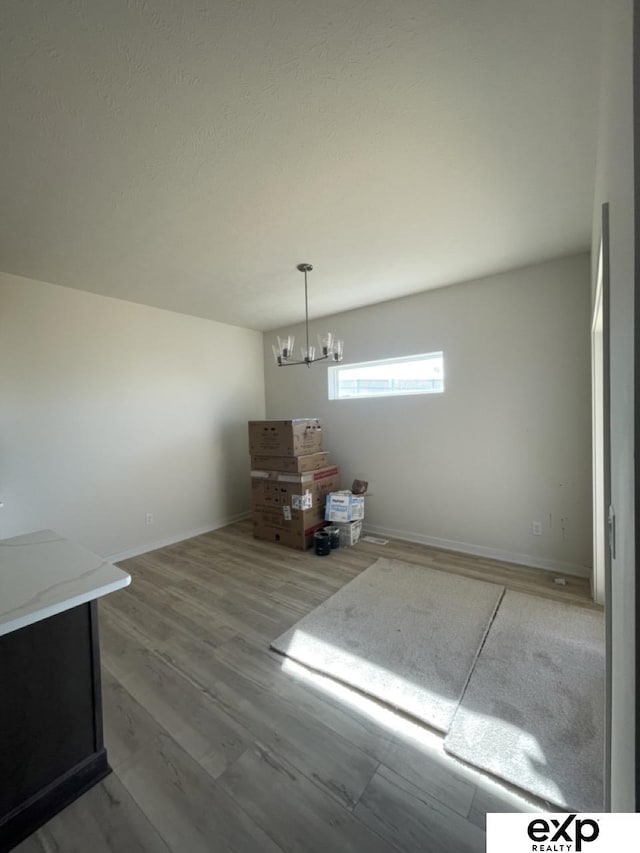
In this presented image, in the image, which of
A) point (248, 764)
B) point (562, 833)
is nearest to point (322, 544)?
point (248, 764)

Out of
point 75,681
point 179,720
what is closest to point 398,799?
point 179,720

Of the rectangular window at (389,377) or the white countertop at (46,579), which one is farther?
the rectangular window at (389,377)

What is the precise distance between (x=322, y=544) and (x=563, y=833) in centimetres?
264

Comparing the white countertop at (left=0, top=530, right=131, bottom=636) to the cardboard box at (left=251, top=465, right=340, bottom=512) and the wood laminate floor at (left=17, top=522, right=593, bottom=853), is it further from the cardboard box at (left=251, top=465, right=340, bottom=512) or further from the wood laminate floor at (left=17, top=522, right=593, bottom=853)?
the cardboard box at (left=251, top=465, right=340, bottom=512)

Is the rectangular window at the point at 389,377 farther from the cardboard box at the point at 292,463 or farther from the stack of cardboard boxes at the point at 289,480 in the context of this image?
the cardboard box at the point at 292,463

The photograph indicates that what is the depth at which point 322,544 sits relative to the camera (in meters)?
3.42

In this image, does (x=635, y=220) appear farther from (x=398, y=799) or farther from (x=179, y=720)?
(x=179, y=720)

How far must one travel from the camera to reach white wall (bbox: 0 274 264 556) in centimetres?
280

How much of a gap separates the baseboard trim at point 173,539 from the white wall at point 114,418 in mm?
26

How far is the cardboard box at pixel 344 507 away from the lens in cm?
365

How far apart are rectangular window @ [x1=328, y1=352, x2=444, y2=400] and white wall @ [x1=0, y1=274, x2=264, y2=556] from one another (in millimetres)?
1427

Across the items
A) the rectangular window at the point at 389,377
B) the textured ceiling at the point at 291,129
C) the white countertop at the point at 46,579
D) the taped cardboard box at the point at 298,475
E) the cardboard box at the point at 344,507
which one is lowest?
the cardboard box at the point at 344,507

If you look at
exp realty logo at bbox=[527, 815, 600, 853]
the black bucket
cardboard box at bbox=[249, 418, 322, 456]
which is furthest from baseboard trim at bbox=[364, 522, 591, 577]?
exp realty logo at bbox=[527, 815, 600, 853]

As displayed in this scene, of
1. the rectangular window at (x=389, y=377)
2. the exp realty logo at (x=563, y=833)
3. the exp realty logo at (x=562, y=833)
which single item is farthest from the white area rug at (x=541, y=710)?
the rectangular window at (x=389, y=377)
